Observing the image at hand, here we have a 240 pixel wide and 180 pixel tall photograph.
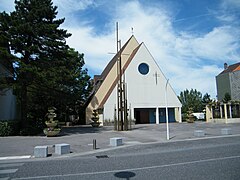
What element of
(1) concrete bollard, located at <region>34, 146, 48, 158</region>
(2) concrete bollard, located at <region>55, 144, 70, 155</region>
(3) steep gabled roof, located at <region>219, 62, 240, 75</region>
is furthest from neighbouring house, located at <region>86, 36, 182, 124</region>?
(3) steep gabled roof, located at <region>219, 62, 240, 75</region>

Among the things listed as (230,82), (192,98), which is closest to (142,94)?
(230,82)

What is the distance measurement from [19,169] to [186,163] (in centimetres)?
583

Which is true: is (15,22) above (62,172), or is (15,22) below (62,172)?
above

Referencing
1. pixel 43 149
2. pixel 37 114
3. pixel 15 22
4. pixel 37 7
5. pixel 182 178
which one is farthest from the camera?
pixel 37 114

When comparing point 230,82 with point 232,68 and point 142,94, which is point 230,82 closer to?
point 232,68

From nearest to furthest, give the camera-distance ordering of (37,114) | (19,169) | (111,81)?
(19,169)
(37,114)
(111,81)

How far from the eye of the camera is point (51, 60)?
20.9 meters

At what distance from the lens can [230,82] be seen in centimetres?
5375

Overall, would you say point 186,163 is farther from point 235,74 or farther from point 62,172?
point 235,74

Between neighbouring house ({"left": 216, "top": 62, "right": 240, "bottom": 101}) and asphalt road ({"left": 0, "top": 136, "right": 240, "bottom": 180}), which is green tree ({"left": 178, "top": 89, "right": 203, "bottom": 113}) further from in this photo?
asphalt road ({"left": 0, "top": 136, "right": 240, "bottom": 180})

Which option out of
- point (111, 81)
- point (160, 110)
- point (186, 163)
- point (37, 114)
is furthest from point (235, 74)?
point (186, 163)

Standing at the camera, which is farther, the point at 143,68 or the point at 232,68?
the point at 232,68

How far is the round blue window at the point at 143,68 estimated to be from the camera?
36719 millimetres

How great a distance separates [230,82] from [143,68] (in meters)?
28.0
